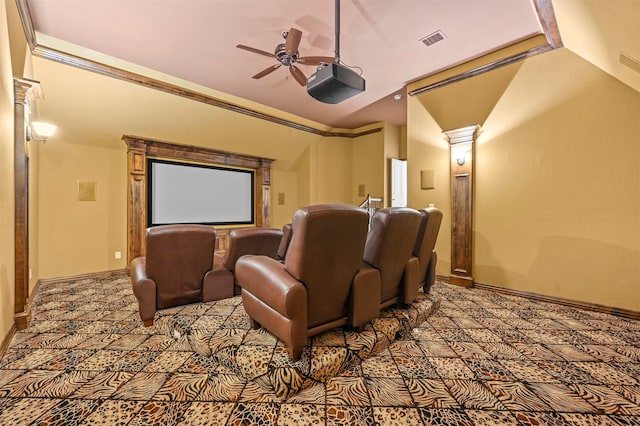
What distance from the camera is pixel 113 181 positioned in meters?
4.85

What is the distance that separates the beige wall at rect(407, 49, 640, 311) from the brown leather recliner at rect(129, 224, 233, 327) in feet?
11.9

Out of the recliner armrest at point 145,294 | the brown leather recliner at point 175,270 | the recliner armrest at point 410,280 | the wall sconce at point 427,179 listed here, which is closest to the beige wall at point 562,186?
the wall sconce at point 427,179

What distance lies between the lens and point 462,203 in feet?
13.4

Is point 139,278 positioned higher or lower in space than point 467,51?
lower

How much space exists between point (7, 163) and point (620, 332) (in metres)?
5.59

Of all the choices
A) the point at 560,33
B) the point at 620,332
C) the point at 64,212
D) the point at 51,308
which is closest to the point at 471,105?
the point at 560,33

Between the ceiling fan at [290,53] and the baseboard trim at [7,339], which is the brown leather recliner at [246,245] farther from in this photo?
the ceiling fan at [290,53]

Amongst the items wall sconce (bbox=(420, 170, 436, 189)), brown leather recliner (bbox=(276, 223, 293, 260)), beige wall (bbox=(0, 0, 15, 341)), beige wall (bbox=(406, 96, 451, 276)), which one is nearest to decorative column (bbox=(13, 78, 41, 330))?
beige wall (bbox=(0, 0, 15, 341))

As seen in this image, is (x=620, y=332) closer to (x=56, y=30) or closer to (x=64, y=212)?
(x=56, y=30)

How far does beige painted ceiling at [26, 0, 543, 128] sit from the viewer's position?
Answer: 2.89 metres

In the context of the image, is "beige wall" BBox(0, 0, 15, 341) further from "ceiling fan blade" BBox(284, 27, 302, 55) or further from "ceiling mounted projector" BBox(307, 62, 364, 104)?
"ceiling mounted projector" BBox(307, 62, 364, 104)

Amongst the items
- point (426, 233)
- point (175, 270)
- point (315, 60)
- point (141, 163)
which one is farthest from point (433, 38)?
point (141, 163)

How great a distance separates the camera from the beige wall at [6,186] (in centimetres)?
216

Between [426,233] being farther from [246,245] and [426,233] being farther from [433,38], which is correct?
[433,38]
